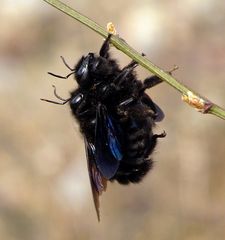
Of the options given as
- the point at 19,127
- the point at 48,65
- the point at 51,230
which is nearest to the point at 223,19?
the point at 48,65

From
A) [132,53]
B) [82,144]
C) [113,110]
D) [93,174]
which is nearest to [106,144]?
[113,110]

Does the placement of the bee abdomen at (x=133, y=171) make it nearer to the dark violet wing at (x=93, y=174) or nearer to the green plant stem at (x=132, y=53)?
the dark violet wing at (x=93, y=174)

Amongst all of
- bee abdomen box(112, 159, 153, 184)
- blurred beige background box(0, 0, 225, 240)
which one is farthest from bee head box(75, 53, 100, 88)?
blurred beige background box(0, 0, 225, 240)

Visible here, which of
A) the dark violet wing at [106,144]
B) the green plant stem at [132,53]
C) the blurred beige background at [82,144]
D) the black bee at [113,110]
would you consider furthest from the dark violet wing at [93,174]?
the blurred beige background at [82,144]

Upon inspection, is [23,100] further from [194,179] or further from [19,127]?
[194,179]

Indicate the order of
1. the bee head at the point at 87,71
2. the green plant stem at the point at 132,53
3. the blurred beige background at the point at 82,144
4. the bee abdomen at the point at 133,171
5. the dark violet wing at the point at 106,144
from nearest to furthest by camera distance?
the green plant stem at the point at 132,53
the dark violet wing at the point at 106,144
the bee head at the point at 87,71
the bee abdomen at the point at 133,171
the blurred beige background at the point at 82,144

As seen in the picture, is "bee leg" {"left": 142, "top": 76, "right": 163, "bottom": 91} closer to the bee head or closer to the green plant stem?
the bee head
